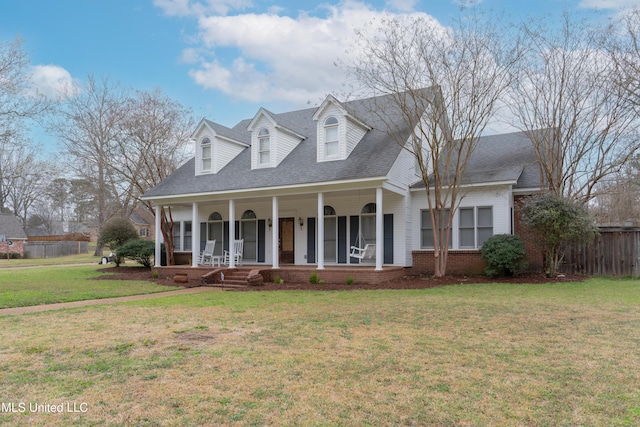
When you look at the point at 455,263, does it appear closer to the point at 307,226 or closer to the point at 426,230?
the point at 426,230

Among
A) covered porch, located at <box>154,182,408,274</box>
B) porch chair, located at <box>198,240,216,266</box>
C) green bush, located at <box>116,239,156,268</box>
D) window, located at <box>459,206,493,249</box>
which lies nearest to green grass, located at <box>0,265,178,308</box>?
covered porch, located at <box>154,182,408,274</box>

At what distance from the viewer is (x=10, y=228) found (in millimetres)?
45656

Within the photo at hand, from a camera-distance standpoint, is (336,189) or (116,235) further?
(116,235)

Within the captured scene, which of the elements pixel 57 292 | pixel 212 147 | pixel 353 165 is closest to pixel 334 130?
pixel 353 165

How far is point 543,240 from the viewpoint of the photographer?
1418 cm

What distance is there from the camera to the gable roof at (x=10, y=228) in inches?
1769

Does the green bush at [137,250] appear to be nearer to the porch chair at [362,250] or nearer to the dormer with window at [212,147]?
the dormer with window at [212,147]

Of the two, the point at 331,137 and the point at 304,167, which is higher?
the point at 331,137

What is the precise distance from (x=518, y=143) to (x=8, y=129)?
60.8 feet

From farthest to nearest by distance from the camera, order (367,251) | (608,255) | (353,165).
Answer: (367,251), (353,165), (608,255)

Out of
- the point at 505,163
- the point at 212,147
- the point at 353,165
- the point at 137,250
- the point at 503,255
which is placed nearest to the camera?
the point at 503,255

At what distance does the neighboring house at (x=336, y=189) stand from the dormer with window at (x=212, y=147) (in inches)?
1.7

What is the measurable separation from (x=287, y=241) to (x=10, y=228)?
132 ft

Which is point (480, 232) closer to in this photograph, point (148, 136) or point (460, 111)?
point (460, 111)
